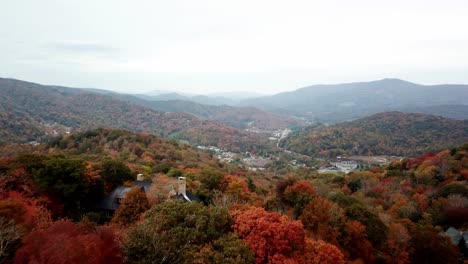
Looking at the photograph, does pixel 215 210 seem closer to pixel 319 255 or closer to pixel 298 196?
pixel 319 255

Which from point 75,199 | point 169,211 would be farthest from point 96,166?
point 169,211

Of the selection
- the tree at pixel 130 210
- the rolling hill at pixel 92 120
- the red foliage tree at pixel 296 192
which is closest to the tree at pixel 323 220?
the red foliage tree at pixel 296 192

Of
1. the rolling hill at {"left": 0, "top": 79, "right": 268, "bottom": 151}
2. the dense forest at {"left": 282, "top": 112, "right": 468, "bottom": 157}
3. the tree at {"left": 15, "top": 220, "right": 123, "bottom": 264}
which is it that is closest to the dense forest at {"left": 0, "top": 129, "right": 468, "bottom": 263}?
the tree at {"left": 15, "top": 220, "right": 123, "bottom": 264}

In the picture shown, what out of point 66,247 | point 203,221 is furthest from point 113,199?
point 66,247

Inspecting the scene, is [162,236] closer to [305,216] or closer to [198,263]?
[198,263]

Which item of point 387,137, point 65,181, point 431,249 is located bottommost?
point 387,137

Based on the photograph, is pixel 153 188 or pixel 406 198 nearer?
pixel 153 188
